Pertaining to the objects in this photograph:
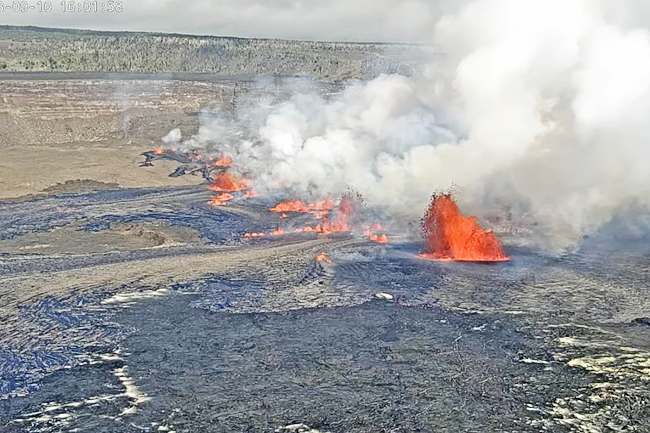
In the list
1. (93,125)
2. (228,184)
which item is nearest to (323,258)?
(228,184)

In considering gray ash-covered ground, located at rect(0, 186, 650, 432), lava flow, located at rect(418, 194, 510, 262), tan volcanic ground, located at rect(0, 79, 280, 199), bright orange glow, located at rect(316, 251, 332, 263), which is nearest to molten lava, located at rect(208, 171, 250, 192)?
tan volcanic ground, located at rect(0, 79, 280, 199)

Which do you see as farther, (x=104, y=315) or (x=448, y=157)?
(x=448, y=157)

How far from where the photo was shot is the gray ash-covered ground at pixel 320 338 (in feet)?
49.2

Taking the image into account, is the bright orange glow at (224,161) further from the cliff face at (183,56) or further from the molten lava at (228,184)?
the cliff face at (183,56)

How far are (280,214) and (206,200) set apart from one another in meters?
7.82

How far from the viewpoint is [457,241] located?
2919 centimetres

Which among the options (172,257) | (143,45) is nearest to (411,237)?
(172,257)

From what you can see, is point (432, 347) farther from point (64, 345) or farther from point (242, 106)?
point (242, 106)

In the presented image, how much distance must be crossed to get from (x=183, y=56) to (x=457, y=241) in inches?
4697

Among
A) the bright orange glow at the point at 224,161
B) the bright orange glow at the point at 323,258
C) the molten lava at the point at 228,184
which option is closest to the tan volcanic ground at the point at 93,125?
the molten lava at the point at 228,184

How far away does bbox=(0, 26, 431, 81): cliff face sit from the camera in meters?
111

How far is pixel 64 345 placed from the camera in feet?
61.8

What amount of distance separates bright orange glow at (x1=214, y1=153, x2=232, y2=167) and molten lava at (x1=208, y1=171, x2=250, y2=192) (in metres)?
7.85

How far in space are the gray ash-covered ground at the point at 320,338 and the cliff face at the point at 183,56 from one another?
72767 millimetres
